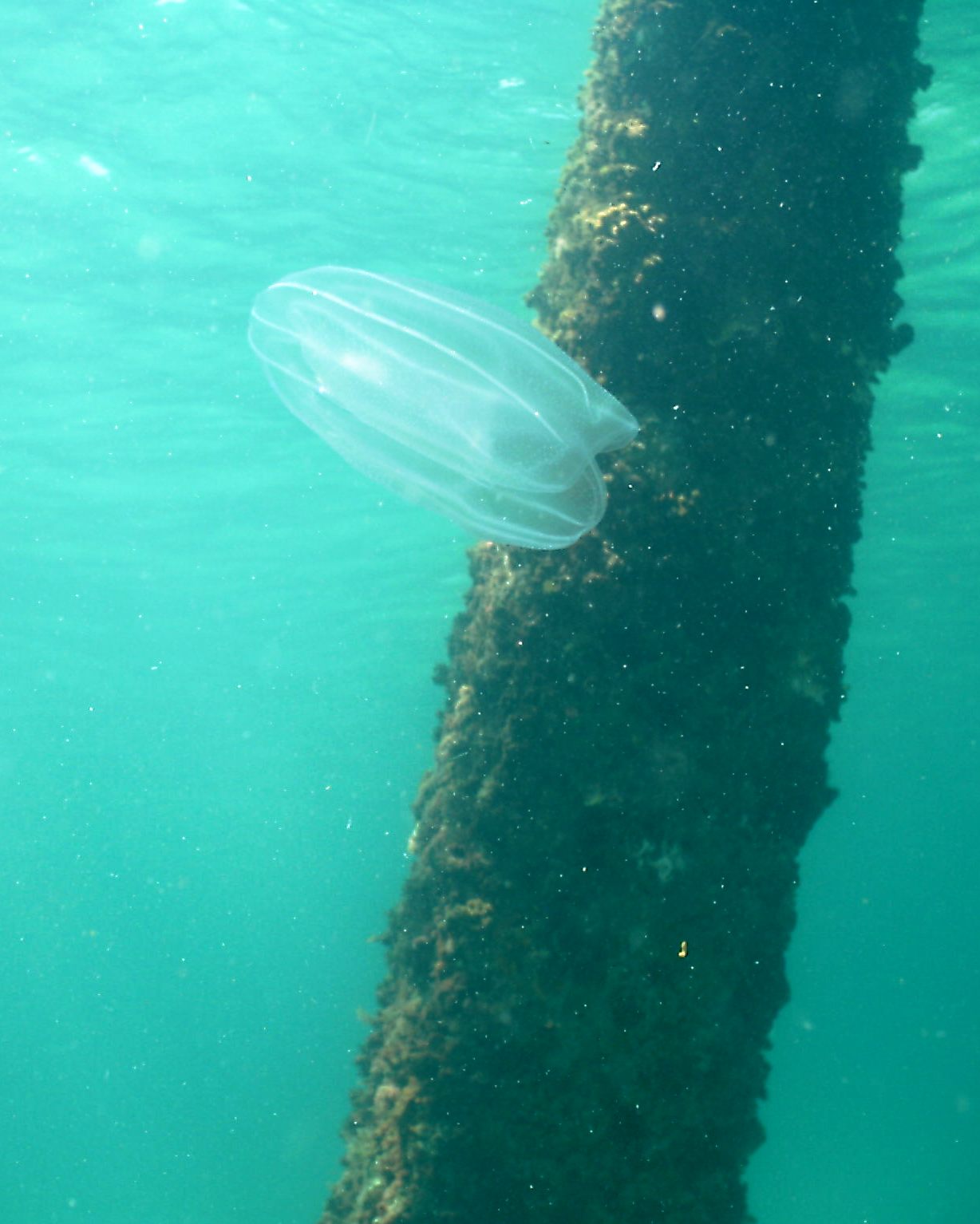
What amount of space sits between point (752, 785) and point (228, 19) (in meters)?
7.74

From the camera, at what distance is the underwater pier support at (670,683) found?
3535 mm

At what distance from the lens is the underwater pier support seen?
3.54 metres

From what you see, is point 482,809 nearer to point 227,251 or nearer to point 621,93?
point 621,93

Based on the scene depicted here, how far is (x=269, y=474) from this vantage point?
15781 millimetres

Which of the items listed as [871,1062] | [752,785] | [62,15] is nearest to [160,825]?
[62,15]

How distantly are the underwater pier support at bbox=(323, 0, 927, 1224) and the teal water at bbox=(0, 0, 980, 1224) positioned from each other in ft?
15.3

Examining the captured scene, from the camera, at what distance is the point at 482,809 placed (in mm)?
3766

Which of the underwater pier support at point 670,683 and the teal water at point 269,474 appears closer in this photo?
the underwater pier support at point 670,683

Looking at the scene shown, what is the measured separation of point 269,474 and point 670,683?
1328cm

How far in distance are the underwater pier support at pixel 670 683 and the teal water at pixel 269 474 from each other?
4.68 metres

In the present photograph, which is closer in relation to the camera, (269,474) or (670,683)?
(670,683)

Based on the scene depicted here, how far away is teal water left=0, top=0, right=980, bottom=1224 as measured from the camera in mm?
8156

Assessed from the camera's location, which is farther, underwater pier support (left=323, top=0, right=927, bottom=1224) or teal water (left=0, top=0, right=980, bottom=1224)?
teal water (left=0, top=0, right=980, bottom=1224)

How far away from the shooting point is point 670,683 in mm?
3645
